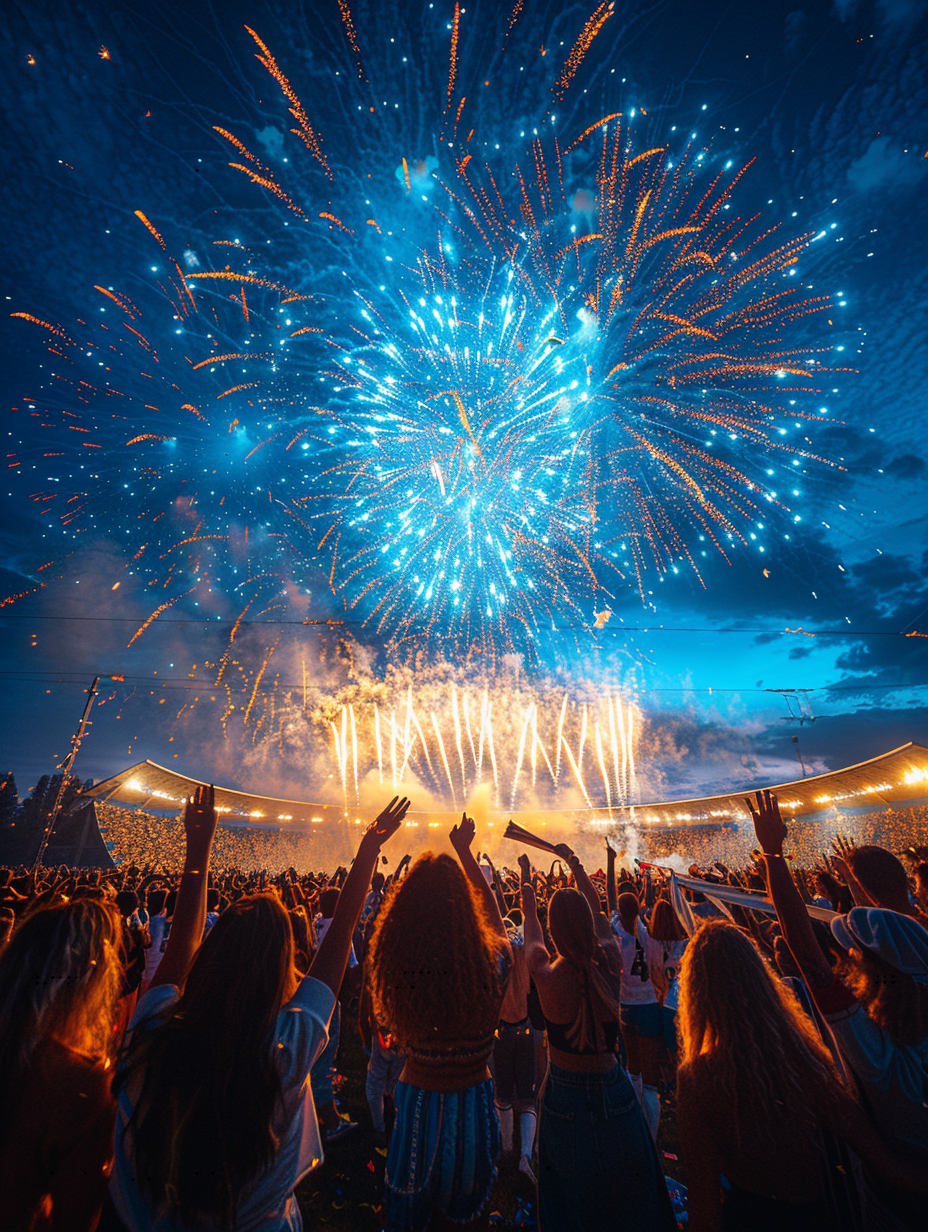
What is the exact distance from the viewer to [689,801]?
31.0 metres

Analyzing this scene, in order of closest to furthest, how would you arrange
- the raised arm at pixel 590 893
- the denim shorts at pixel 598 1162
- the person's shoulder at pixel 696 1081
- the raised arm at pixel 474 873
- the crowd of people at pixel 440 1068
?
the crowd of people at pixel 440 1068 < the person's shoulder at pixel 696 1081 < the denim shorts at pixel 598 1162 < the raised arm at pixel 474 873 < the raised arm at pixel 590 893

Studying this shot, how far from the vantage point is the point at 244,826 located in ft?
120

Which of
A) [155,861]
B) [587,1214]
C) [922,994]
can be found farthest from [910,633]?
[155,861]

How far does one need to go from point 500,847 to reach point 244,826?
997 inches

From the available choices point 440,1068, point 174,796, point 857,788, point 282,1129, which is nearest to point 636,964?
point 440,1068

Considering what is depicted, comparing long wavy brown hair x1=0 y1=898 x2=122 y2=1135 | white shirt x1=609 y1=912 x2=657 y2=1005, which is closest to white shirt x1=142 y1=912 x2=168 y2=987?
long wavy brown hair x1=0 y1=898 x2=122 y2=1135

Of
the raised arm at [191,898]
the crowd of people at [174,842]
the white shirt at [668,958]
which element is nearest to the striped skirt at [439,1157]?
the raised arm at [191,898]

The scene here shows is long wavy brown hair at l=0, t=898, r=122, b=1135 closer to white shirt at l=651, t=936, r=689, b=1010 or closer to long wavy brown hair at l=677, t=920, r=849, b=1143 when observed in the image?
long wavy brown hair at l=677, t=920, r=849, b=1143

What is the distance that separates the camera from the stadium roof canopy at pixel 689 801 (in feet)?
63.1

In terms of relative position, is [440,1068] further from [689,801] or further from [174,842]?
[174,842]

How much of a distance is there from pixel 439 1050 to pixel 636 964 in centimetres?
395

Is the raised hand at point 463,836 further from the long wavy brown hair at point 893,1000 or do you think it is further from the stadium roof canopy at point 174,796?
the stadium roof canopy at point 174,796

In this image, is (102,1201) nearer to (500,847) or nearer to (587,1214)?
(587,1214)

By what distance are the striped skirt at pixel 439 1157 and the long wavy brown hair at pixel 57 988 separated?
142cm
